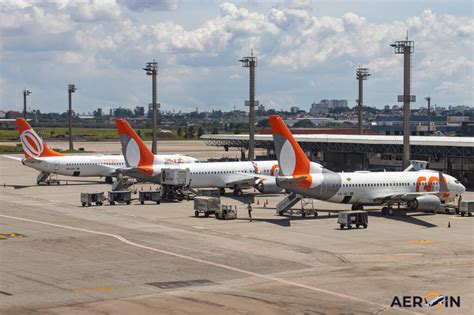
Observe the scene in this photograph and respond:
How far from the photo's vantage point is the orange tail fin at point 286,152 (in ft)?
235

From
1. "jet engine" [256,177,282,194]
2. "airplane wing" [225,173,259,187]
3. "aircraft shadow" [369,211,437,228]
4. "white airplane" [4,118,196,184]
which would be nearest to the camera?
"aircraft shadow" [369,211,437,228]

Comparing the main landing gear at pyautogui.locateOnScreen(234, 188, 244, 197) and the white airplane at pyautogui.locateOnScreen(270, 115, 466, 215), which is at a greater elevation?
the white airplane at pyautogui.locateOnScreen(270, 115, 466, 215)

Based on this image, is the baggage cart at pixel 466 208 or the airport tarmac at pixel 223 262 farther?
the baggage cart at pixel 466 208

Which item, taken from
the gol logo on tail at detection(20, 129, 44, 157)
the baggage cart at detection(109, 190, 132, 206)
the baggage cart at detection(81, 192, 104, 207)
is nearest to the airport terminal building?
the baggage cart at detection(109, 190, 132, 206)

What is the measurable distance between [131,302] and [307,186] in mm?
33717

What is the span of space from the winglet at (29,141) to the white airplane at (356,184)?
4786 centimetres

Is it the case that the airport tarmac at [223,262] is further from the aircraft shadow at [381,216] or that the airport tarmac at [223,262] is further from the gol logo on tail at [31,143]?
the gol logo on tail at [31,143]

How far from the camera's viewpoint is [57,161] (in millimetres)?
111250

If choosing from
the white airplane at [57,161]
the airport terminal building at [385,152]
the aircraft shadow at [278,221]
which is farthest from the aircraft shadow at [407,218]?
the white airplane at [57,161]

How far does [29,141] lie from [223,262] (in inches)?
2511

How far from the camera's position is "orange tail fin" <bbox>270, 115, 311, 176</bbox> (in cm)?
7175

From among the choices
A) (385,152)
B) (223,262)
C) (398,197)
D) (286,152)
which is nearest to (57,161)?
(385,152)

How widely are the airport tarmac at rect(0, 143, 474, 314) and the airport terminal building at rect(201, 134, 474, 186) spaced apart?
32412 mm

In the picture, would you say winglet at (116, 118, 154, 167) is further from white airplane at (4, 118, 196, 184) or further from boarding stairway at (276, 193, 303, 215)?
boarding stairway at (276, 193, 303, 215)
